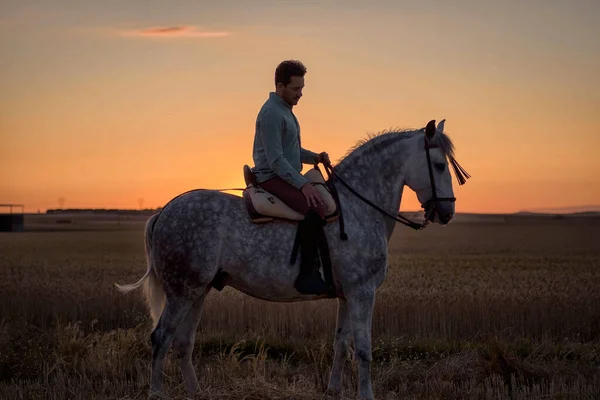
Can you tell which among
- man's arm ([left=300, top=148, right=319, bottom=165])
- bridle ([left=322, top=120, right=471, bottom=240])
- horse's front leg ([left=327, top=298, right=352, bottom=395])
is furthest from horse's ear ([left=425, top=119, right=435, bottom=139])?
horse's front leg ([left=327, top=298, right=352, bottom=395])

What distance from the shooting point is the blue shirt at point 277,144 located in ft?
24.0

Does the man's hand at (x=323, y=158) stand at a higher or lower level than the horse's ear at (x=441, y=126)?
lower

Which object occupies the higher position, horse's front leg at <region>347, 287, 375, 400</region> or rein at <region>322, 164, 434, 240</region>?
rein at <region>322, 164, 434, 240</region>

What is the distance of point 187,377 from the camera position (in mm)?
7941

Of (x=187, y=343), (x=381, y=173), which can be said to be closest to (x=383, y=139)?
(x=381, y=173)

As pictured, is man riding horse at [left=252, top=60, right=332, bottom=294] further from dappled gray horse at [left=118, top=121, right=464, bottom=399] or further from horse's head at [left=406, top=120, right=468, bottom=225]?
horse's head at [left=406, top=120, right=468, bottom=225]

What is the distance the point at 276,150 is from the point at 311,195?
551 mm

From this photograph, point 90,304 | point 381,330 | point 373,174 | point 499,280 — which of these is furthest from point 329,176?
point 499,280

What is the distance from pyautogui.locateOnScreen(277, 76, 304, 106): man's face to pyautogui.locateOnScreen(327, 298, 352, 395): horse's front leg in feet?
7.03

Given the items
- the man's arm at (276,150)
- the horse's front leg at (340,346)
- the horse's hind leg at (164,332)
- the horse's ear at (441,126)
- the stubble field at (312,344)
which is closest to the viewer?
the man's arm at (276,150)

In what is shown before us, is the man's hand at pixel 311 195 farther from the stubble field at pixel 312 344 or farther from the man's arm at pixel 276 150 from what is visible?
the stubble field at pixel 312 344

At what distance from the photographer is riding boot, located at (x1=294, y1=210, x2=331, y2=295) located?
739 cm

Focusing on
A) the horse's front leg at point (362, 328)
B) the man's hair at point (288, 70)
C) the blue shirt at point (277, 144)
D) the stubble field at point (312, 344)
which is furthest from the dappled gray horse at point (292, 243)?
the man's hair at point (288, 70)

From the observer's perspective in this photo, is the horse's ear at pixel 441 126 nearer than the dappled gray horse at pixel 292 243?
No
